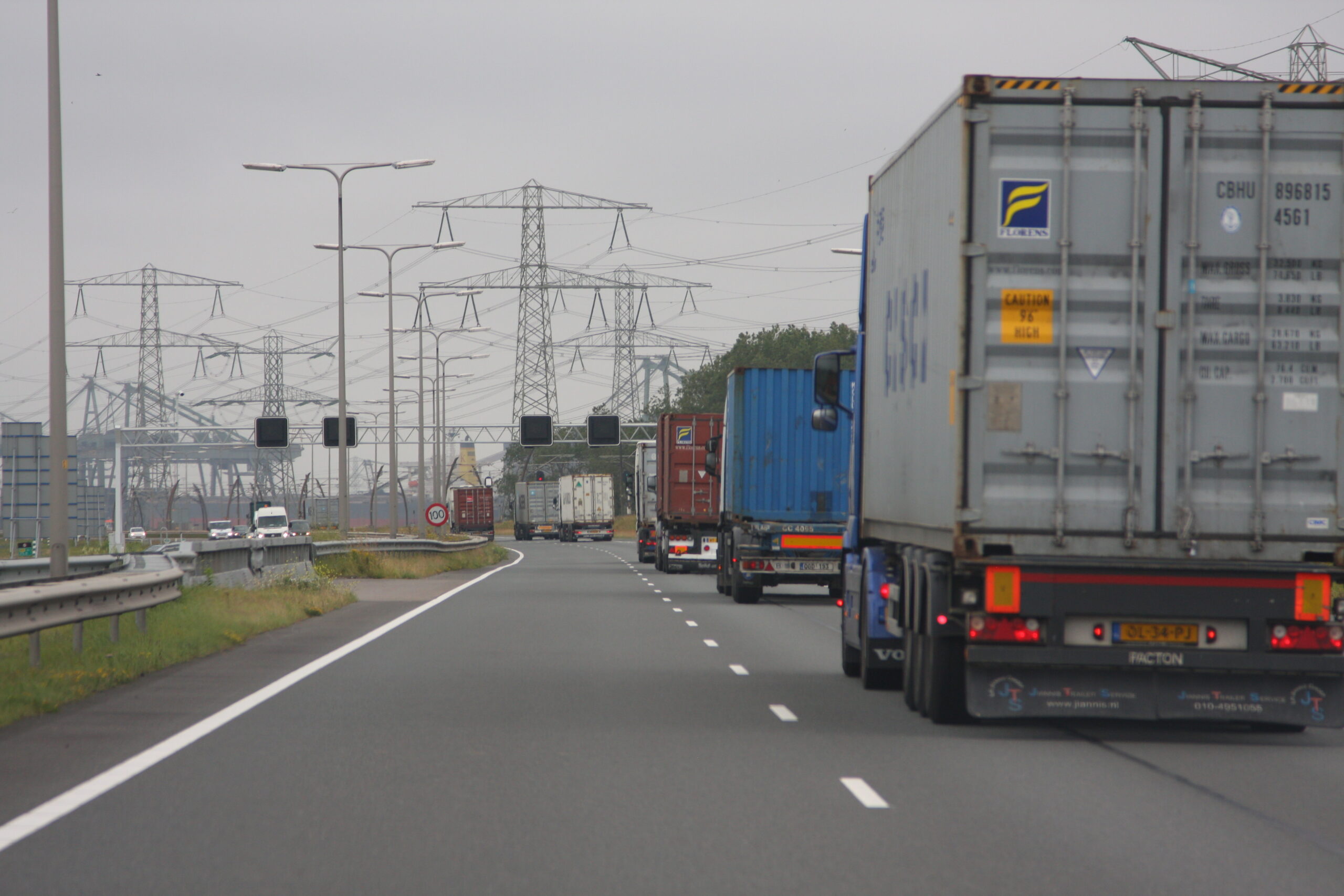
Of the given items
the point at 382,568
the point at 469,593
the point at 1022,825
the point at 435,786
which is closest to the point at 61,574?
the point at 435,786

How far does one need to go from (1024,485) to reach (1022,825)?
9.19 feet

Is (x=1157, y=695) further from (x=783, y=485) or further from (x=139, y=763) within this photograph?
(x=783, y=485)

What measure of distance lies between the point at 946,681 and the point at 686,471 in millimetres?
29206

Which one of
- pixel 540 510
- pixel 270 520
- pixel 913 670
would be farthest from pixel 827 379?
pixel 540 510

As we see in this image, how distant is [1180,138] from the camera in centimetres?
1052

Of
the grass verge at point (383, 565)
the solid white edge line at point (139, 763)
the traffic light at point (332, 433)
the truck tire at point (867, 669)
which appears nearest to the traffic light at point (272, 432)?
the traffic light at point (332, 433)

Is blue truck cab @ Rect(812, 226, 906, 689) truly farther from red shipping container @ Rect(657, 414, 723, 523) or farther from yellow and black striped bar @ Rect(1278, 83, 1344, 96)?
red shipping container @ Rect(657, 414, 723, 523)

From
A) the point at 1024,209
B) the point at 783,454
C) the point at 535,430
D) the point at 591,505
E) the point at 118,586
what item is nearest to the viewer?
the point at 1024,209

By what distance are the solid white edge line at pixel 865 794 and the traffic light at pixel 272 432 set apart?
44.4m

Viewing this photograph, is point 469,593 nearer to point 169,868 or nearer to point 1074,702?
point 1074,702

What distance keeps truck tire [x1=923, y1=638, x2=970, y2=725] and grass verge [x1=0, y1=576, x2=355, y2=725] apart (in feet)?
19.4

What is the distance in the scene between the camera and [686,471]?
40.7 metres

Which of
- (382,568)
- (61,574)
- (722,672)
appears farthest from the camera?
(382,568)

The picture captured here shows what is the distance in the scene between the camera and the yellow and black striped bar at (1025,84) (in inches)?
415
